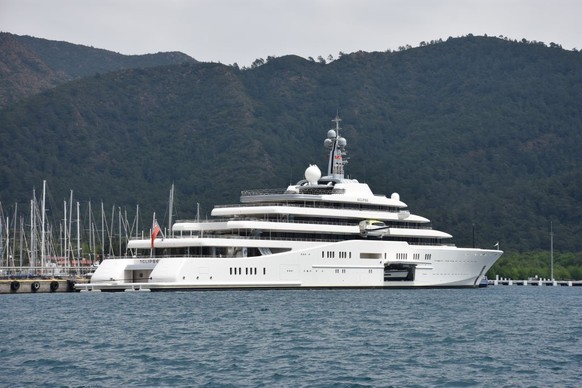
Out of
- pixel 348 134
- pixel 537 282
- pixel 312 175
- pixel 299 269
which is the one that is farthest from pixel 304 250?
pixel 348 134

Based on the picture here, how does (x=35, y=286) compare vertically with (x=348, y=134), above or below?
below

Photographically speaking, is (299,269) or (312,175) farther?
(312,175)

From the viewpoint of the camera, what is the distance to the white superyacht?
6419 cm

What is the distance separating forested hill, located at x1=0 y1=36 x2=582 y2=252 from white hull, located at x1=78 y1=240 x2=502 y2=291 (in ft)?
170

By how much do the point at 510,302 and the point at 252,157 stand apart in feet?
296

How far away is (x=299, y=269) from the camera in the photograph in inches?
2616

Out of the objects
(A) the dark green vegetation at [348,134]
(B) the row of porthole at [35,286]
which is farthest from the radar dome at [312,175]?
(A) the dark green vegetation at [348,134]

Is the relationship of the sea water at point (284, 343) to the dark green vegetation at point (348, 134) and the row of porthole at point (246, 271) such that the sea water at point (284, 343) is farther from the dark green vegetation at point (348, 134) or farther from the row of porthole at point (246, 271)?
the dark green vegetation at point (348, 134)

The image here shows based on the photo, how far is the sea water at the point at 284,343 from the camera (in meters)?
29.5

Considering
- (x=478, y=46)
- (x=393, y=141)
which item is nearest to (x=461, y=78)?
(x=478, y=46)

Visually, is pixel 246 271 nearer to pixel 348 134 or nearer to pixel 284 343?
pixel 284 343

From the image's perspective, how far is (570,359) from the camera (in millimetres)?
33188

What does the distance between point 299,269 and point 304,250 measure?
123 centimetres

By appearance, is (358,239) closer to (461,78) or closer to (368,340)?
(368,340)
